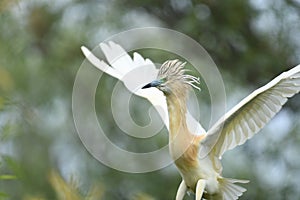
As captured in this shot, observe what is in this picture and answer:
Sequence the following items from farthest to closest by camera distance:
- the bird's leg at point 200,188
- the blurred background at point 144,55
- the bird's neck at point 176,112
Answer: the blurred background at point 144,55 → the bird's neck at point 176,112 → the bird's leg at point 200,188

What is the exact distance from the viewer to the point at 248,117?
1735mm

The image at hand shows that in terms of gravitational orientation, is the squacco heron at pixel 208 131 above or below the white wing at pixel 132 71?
below

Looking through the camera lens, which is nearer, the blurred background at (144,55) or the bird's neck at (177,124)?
the bird's neck at (177,124)

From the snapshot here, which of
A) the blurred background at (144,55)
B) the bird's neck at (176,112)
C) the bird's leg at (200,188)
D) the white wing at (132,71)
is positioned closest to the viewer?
the bird's leg at (200,188)

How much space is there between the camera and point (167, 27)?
4.17 meters

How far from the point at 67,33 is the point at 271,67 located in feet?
3.17

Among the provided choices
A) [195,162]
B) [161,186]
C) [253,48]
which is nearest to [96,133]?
[161,186]

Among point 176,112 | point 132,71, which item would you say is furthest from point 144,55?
point 176,112

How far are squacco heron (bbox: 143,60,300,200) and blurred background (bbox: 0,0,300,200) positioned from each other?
5.58ft

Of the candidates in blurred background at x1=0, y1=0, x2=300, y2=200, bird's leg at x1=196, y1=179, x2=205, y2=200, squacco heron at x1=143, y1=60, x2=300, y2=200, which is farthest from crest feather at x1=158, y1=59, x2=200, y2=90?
blurred background at x1=0, y1=0, x2=300, y2=200

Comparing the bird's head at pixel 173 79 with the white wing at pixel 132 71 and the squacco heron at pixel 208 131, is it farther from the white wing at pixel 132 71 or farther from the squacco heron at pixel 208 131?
the white wing at pixel 132 71

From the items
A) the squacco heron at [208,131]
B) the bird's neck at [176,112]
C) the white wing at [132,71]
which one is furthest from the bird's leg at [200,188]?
the white wing at [132,71]

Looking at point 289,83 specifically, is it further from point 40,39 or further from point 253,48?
point 40,39

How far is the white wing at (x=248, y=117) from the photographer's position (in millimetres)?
1633
